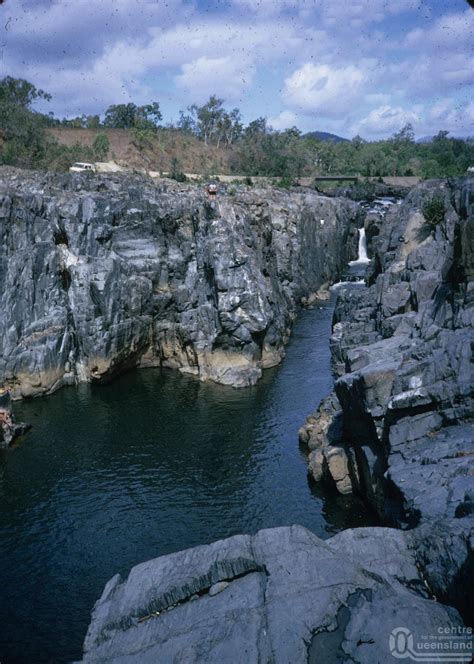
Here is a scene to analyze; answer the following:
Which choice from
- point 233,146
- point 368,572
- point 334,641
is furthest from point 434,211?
point 233,146

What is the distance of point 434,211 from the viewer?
53.4 metres

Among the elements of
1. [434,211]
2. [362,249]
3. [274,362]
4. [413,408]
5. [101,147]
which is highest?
[101,147]

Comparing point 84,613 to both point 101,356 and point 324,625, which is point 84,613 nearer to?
point 324,625

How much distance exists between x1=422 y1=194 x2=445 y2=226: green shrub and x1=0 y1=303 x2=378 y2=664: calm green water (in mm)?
16583

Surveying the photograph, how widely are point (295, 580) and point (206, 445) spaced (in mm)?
22620

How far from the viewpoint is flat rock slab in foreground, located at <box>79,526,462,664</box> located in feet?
53.7

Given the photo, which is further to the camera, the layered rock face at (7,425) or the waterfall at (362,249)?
the waterfall at (362,249)

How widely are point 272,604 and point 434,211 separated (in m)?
42.7

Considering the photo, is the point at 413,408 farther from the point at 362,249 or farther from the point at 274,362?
the point at 362,249

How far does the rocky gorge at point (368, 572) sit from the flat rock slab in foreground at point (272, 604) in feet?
0.12

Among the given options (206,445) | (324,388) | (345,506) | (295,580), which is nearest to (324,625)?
(295,580)

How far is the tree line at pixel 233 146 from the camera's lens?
306ft

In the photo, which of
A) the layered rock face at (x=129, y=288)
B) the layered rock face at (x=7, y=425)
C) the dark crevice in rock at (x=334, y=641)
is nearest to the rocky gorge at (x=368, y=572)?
the dark crevice in rock at (x=334, y=641)

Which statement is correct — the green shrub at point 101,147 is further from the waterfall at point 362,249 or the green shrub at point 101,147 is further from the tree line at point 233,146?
the waterfall at point 362,249
